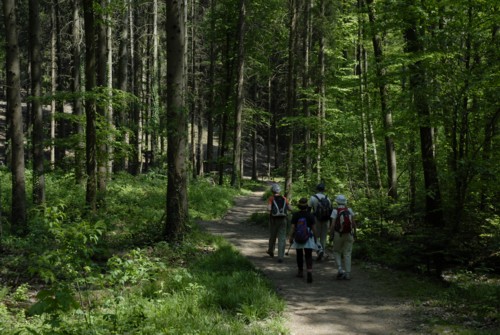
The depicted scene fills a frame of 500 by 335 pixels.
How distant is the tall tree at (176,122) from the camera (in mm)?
10328

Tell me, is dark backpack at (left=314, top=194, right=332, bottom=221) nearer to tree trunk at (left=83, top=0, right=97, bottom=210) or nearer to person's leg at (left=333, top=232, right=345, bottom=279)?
person's leg at (left=333, top=232, right=345, bottom=279)

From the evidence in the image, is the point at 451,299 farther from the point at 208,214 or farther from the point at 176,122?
the point at 208,214

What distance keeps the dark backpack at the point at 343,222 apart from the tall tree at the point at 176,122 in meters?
3.81

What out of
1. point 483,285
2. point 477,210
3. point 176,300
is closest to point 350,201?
point 477,210

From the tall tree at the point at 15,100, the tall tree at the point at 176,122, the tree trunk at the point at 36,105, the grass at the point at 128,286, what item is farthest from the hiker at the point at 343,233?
the tree trunk at the point at 36,105

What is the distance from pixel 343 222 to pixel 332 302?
192 cm

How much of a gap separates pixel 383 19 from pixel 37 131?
38.7 ft

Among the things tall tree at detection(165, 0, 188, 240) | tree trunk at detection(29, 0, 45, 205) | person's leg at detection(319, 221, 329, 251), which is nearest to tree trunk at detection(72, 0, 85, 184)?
tree trunk at detection(29, 0, 45, 205)

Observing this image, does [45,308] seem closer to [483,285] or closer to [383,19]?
[483,285]

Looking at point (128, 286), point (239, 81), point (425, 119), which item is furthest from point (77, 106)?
point (425, 119)

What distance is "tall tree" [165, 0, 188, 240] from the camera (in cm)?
1033

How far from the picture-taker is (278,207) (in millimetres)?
10656

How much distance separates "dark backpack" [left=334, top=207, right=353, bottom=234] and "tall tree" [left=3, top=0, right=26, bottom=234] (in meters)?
9.39

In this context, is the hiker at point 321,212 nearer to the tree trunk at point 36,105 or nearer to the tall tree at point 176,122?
the tall tree at point 176,122
